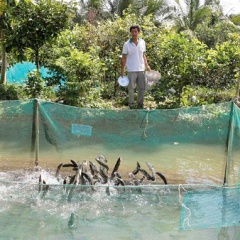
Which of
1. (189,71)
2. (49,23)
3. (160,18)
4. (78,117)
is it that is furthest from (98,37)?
(160,18)

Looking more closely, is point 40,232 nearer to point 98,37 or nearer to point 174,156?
point 174,156

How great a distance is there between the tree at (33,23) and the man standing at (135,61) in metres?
2.46

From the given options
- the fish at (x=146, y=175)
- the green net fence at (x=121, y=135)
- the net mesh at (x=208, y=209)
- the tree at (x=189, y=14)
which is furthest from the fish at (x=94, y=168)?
the tree at (x=189, y=14)

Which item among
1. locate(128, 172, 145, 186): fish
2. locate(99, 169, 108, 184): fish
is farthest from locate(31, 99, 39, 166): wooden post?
locate(128, 172, 145, 186): fish

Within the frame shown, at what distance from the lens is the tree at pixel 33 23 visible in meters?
10.2

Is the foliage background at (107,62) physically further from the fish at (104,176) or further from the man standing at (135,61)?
the fish at (104,176)

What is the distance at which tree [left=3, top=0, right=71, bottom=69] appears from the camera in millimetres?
10203

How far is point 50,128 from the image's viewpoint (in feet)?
19.6

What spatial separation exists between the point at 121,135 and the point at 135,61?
324cm

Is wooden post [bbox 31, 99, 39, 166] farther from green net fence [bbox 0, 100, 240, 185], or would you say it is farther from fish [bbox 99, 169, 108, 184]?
fish [bbox 99, 169, 108, 184]

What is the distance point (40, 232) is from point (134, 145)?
7.96ft

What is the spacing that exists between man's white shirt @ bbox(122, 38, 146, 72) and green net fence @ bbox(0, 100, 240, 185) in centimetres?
309

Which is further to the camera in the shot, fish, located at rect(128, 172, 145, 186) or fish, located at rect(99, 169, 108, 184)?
fish, located at rect(128, 172, 145, 186)

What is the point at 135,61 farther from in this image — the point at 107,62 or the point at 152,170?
the point at 152,170
